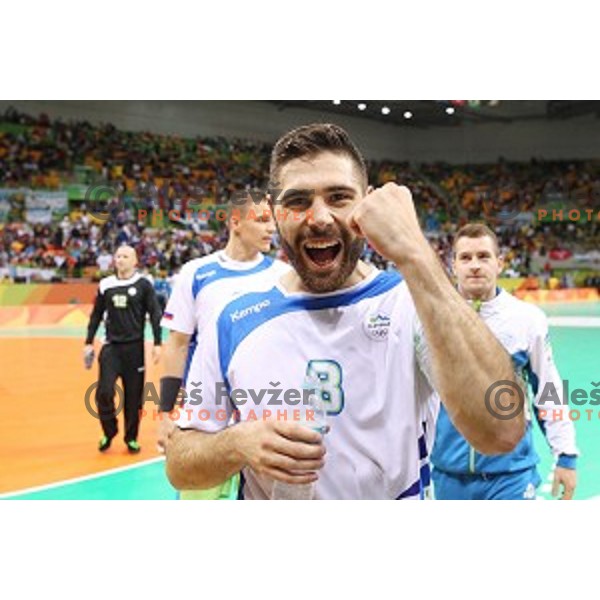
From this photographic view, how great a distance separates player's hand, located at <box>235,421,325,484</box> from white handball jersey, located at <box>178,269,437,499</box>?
0.15 metres

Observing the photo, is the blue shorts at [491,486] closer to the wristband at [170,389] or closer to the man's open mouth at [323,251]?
the wristband at [170,389]

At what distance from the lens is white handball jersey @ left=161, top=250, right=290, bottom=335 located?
4012mm

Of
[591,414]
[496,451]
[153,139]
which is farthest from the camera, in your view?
[153,139]

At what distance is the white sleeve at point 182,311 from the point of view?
13.3 feet

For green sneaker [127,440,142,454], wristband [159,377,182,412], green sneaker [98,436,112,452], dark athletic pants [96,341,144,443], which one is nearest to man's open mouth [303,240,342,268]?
wristband [159,377,182,412]

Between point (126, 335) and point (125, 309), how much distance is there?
21cm

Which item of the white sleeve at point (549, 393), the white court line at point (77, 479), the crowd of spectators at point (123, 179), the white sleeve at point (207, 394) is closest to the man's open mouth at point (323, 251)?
the white sleeve at point (207, 394)

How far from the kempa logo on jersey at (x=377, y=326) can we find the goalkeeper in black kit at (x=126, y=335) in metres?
4.62

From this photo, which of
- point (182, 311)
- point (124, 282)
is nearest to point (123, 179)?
point (124, 282)

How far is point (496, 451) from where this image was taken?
4.55 feet
